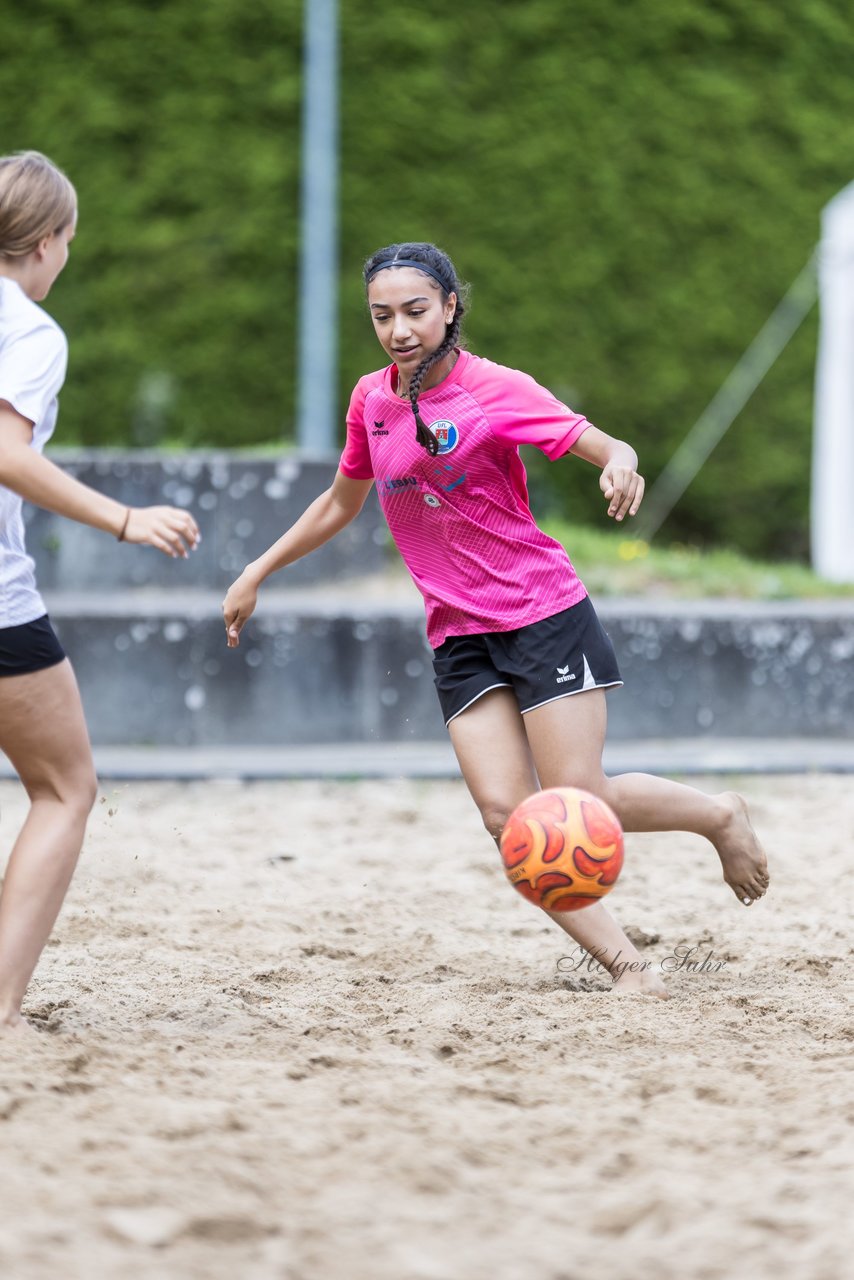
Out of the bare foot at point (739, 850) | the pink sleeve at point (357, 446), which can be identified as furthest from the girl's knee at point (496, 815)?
the pink sleeve at point (357, 446)

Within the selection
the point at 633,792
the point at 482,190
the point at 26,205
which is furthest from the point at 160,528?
the point at 482,190

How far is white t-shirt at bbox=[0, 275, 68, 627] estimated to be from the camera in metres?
2.97

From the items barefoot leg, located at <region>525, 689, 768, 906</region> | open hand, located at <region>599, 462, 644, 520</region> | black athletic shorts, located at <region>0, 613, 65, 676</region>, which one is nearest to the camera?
black athletic shorts, located at <region>0, 613, 65, 676</region>

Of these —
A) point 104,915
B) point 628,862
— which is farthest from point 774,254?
point 104,915

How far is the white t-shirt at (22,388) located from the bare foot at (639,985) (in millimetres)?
1523

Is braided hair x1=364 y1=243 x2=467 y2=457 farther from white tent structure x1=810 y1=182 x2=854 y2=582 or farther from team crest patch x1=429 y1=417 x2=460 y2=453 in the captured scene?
white tent structure x1=810 y1=182 x2=854 y2=582

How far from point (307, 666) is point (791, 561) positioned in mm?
5138

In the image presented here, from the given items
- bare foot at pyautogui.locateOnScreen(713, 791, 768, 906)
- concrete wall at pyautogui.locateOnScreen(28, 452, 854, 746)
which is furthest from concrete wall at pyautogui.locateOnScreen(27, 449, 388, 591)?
bare foot at pyautogui.locateOnScreen(713, 791, 768, 906)

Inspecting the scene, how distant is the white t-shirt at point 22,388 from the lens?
9.74 feet

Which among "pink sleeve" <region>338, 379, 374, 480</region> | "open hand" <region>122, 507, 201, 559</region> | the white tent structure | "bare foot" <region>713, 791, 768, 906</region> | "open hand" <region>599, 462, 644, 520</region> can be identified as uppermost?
the white tent structure

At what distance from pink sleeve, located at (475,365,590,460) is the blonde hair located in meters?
0.96

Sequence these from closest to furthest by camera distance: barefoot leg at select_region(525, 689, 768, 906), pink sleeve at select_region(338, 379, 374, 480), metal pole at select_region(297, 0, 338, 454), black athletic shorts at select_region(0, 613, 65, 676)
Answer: black athletic shorts at select_region(0, 613, 65, 676)
barefoot leg at select_region(525, 689, 768, 906)
pink sleeve at select_region(338, 379, 374, 480)
metal pole at select_region(297, 0, 338, 454)

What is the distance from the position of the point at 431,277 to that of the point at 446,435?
355 mm

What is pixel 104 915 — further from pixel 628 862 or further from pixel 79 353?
pixel 79 353
